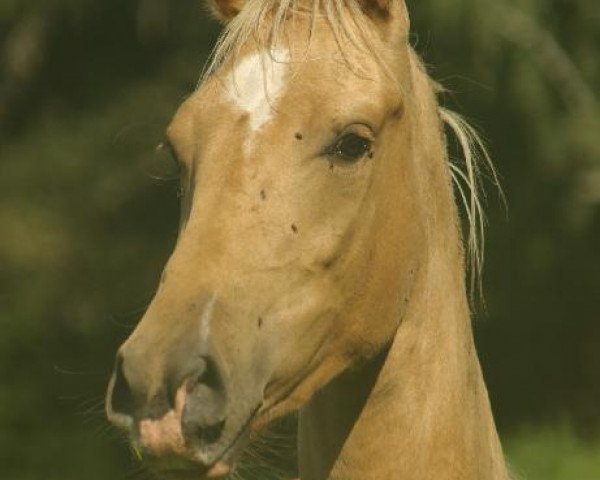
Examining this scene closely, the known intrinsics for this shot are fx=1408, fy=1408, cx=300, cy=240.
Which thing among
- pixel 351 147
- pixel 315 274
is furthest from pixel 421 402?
pixel 351 147

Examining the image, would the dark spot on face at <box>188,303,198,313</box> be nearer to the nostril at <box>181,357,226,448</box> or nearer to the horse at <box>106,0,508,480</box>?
the horse at <box>106,0,508,480</box>

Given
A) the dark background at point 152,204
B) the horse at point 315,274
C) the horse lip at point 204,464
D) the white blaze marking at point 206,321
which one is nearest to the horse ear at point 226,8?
the horse at point 315,274

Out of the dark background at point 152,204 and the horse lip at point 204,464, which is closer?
the horse lip at point 204,464

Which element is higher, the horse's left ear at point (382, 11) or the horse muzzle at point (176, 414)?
the horse's left ear at point (382, 11)

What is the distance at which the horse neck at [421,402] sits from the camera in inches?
129

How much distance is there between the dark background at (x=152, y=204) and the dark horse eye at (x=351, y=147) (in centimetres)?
492

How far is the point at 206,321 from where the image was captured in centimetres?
275

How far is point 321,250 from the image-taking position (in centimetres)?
306

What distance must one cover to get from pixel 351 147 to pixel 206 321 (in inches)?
23.9

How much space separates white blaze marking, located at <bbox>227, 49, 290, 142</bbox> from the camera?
3.04 meters

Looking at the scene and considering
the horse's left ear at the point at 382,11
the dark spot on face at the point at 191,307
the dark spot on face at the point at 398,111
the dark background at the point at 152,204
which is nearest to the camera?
the dark spot on face at the point at 191,307

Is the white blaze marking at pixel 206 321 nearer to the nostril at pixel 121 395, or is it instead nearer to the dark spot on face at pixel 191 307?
the dark spot on face at pixel 191 307

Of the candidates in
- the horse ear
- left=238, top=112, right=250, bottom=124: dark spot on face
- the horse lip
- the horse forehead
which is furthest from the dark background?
the horse lip

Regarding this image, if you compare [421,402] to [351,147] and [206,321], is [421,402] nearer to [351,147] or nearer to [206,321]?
[351,147]
